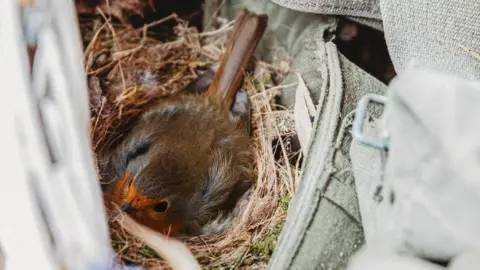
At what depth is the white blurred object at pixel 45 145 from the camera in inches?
42.9

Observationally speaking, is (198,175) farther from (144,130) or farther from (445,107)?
(445,107)

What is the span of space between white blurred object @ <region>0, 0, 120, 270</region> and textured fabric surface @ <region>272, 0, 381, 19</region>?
93 cm

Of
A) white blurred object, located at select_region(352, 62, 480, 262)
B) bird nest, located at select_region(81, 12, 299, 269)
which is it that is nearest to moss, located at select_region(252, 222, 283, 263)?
bird nest, located at select_region(81, 12, 299, 269)

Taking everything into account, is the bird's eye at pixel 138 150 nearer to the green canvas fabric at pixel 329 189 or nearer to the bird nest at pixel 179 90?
the bird nest at pixel 179 90

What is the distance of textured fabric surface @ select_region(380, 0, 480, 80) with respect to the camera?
1.69m

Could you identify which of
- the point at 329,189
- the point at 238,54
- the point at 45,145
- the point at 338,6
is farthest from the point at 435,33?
the point at 45,145

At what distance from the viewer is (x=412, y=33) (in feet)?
5.82

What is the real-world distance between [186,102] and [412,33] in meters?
0.81

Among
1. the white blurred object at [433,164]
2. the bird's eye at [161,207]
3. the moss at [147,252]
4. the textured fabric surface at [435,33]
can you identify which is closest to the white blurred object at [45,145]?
the moss at [147,252]

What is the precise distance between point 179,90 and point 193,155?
1.20 feet

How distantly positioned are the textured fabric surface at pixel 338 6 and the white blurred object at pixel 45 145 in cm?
93

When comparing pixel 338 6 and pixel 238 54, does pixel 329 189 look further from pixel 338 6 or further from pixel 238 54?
pixel 238 54

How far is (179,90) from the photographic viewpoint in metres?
2.35

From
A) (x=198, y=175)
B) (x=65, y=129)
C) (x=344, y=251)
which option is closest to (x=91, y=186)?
(x=65, y=129)
